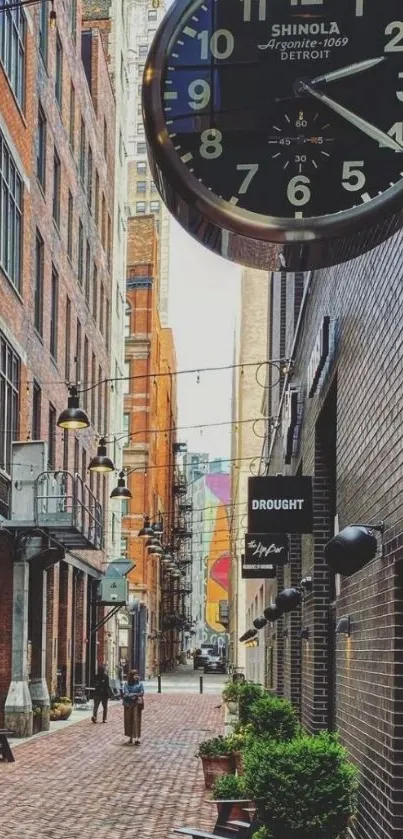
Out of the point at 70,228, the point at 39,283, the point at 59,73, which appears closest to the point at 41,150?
the point at 39,283

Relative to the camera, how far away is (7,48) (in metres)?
26.1

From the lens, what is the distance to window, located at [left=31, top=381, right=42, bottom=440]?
31078 mm

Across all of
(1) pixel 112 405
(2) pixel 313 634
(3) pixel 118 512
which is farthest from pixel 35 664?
(3) pixel 118 512

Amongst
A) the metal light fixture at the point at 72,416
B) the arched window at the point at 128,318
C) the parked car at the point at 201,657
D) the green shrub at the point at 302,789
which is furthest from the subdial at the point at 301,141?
the parked car at the point at 201,657

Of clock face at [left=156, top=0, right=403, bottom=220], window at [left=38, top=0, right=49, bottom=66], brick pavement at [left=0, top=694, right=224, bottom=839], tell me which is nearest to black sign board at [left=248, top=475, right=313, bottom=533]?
brick pavement at [left=0, top=694, right=224, bottom=839]

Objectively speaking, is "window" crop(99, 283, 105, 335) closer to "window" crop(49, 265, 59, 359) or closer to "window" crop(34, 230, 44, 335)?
"window" crop(49, 265, 59, 359)

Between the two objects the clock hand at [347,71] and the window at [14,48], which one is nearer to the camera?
the clock hand at [347,71]

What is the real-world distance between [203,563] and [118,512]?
131045 mm

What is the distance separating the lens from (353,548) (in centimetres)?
813

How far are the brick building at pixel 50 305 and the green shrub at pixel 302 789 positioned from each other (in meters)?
18.1

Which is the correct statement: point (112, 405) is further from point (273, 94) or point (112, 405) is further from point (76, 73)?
point (273, 94)

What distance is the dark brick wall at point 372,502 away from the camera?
24.5 feet

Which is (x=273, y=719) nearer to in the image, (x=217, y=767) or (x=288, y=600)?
(x=217, y=767)

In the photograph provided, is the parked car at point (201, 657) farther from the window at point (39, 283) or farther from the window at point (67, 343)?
the window at point (39, 283)
